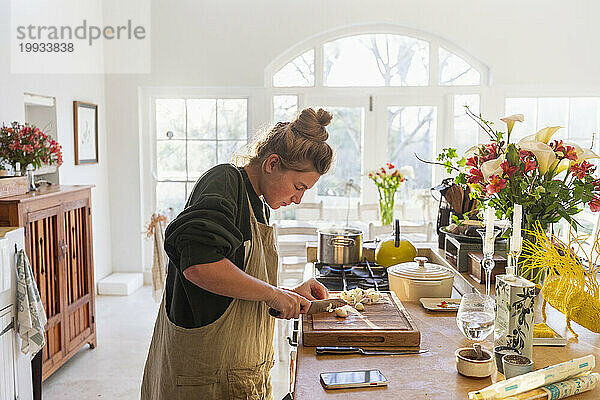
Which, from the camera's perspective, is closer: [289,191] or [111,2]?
[289,191]

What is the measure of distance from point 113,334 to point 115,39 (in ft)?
10.2

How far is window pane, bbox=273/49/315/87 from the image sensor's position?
621cm

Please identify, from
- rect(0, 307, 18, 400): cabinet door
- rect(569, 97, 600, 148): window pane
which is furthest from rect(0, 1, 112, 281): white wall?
rect(569, 97, 600, 148): window pane

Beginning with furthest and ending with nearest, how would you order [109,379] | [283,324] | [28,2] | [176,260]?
[28,2]
[283,324]
[109,379]
[176,260]

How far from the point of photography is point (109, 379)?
401cm

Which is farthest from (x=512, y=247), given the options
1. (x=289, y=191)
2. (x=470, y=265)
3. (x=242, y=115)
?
(x=242, y=115)

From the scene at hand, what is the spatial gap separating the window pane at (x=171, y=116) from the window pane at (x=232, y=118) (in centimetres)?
40

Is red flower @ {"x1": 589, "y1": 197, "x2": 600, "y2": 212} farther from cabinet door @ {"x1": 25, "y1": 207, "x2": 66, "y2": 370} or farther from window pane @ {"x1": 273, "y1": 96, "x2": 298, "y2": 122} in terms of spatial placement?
window pane @ {"x1": 273, "y1": 96, "x2": 298, "y2": 122}

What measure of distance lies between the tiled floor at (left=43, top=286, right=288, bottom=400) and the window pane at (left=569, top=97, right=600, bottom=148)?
13.0 ft

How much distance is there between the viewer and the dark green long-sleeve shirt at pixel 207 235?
62.9 inches

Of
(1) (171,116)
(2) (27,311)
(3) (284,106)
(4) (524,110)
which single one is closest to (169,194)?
(1) (171,116)

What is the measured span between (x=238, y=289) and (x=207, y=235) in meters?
0.18

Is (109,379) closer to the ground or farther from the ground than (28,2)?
closer to the ground

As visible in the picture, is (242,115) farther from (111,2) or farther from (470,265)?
(470,265)
